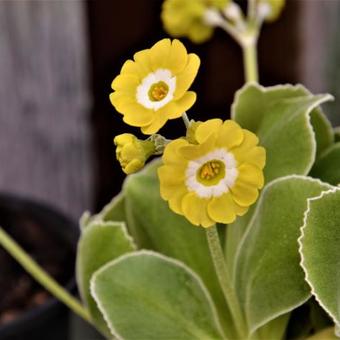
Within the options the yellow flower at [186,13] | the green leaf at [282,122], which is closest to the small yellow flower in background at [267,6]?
the yellow flower at [186,13]

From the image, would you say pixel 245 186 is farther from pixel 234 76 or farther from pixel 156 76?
pixel 234 76

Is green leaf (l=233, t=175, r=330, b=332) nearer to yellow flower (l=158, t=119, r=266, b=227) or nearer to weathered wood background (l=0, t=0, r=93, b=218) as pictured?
yellow flower (l=158, t=119, r=266, b=227)

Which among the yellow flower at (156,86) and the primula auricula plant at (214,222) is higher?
the yellow flower at (156,86)

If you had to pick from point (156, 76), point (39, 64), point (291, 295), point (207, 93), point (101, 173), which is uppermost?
point (156, 76)

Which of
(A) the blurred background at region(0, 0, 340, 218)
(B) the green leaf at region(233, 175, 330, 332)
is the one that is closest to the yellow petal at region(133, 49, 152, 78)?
(B) the green leaf at region(233, 175, 330, 332)

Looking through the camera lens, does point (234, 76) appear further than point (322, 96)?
Yes

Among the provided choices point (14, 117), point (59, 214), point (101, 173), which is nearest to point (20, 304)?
point (59, 214)

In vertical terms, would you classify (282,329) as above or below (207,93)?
above

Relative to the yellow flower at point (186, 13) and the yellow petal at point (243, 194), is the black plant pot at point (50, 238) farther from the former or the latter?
the yellow petal at point (243, 194)
